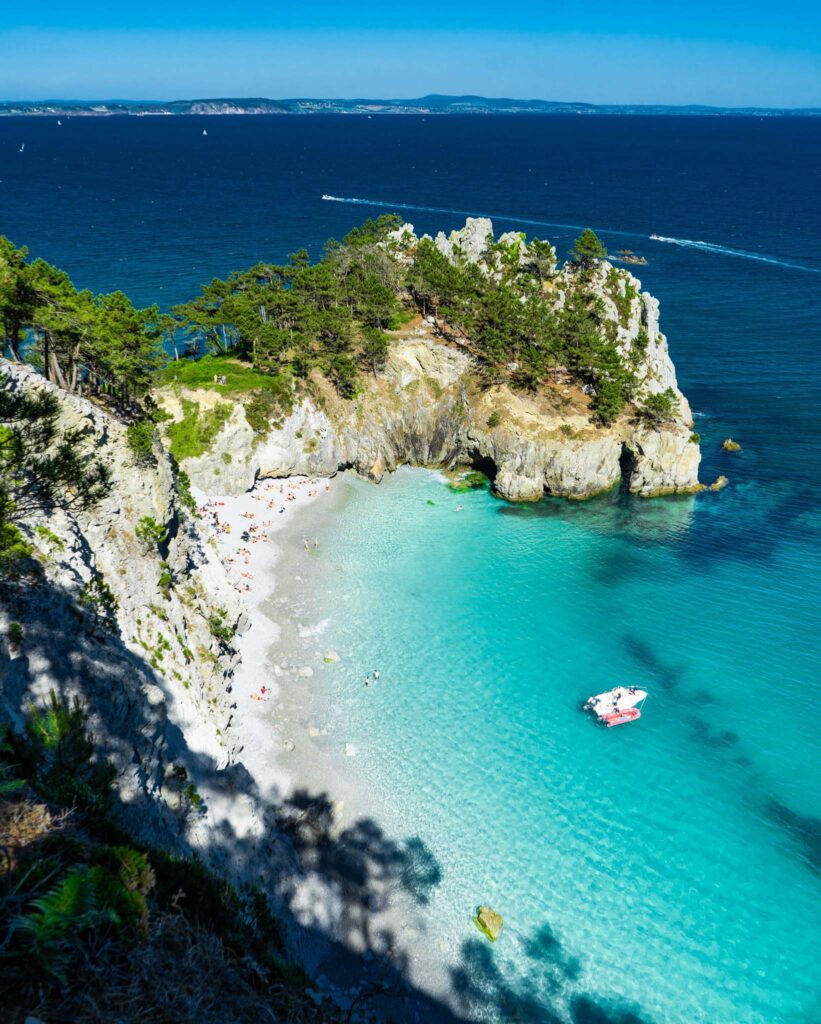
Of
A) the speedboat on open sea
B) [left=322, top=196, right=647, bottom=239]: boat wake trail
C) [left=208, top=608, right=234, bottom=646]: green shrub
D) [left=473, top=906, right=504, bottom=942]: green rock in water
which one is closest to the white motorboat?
the speedboat on open sea

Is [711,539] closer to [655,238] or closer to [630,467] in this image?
[630,467]

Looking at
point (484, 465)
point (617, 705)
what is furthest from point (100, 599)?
point (484, 465)

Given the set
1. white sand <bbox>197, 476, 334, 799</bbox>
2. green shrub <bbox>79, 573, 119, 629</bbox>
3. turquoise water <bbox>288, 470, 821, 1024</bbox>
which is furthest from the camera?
white sand <bbox>197, 476, 334, 799</bbox>

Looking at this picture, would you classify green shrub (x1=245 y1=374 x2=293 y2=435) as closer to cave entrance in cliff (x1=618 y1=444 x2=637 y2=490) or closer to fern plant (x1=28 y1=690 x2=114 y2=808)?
cave entrance in cliff (x1=618 y1=444 x2=637 y2=490)

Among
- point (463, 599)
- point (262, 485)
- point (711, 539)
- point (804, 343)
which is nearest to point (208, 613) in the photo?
point (463, 599)

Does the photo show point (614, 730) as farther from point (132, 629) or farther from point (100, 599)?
point (100, 599)
